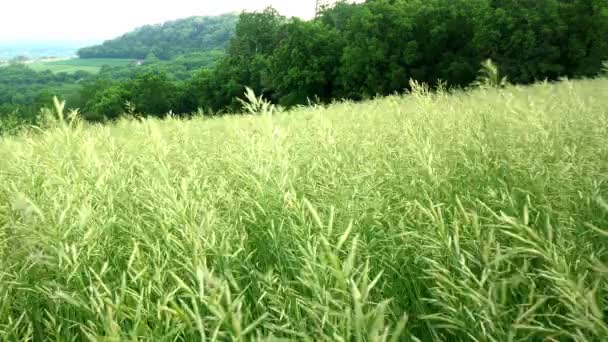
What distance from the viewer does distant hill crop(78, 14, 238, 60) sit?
139m

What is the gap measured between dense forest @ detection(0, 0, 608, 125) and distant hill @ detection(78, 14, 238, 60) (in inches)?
2905

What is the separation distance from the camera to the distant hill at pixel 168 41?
456ft


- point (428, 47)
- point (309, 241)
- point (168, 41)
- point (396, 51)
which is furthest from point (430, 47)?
point (168, 41)

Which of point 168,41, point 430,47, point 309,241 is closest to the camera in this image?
point 309,241

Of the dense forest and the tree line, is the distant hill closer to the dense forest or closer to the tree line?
the dense forest

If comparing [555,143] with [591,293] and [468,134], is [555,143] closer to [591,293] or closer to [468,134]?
[468,134]

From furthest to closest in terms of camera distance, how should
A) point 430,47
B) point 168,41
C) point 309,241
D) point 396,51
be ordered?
point 168,41 < point 396,51 < point 430,47 < point 309,241

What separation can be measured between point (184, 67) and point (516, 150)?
342ft

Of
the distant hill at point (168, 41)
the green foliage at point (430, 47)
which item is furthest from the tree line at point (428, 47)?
the distant hill at point (168, 41)

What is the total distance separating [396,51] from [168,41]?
13163 cm

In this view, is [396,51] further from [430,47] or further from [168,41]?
[168,41]

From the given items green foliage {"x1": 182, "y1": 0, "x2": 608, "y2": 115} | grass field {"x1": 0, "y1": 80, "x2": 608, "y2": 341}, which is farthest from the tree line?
grass field {"x1": 0, "y1": 80, "x2": 608, "y2": 341}

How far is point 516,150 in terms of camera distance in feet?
7.86

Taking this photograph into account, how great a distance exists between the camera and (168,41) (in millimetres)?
150375
